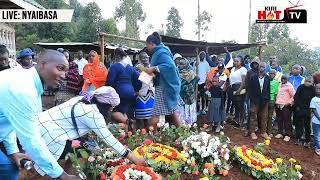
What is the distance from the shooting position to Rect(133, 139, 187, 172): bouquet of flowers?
4176 millimetres

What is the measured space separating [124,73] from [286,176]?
287cm

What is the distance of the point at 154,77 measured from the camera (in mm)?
6000

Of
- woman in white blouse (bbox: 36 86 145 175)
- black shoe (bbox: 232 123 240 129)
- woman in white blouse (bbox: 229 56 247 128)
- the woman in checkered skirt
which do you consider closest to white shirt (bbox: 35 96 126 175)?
woman in white blouse (bbox: 36 86 145 175)

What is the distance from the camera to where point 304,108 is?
26.6 ft

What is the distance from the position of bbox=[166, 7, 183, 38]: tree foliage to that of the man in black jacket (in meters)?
47.9

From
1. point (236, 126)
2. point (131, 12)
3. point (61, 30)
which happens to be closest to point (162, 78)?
point (236, 126)

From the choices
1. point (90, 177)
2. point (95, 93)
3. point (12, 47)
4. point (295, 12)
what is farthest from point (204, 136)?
point (12, 47)

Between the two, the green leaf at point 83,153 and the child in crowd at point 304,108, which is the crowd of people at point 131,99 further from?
the green leaf at point 83,153

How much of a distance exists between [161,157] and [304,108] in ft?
16.2

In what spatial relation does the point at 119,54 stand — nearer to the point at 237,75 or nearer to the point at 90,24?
the point at 237,75

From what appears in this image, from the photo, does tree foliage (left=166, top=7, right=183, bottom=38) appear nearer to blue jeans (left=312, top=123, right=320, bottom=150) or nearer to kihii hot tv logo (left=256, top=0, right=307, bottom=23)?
kihii hot tv logo (left=256, top=0, right=307, bottom=23)

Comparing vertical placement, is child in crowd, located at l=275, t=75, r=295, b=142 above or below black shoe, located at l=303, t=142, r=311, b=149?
above

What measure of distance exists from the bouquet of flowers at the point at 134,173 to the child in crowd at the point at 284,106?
559 centimetres

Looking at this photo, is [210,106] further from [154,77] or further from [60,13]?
[60,13]
